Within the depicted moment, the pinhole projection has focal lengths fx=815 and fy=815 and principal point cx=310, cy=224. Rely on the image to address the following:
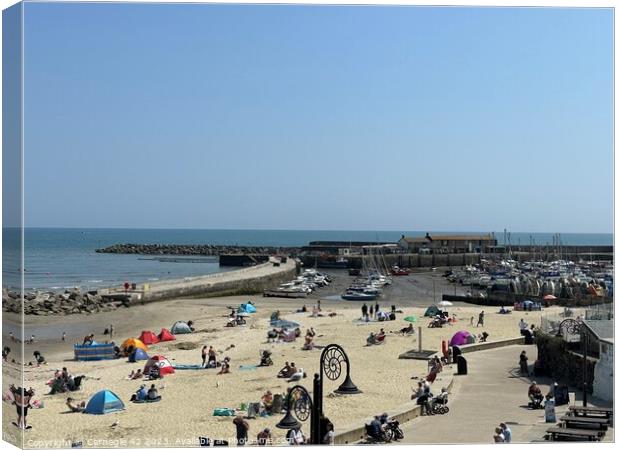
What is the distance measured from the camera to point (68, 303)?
4066 cm

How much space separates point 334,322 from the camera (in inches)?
Result: 1337

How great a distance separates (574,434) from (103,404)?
9458mm

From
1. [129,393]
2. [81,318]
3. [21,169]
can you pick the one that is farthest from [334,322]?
[21,169]

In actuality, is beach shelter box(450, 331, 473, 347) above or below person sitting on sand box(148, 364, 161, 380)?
above

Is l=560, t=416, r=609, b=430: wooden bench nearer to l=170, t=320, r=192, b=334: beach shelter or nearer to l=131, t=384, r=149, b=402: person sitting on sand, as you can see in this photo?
l=131, t=384, r=149, b=402: person sitting on sand

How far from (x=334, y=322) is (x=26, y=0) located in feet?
76.3

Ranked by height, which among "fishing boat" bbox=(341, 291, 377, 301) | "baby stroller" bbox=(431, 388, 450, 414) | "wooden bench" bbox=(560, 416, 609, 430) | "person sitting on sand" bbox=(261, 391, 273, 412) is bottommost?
"fishing boat" bbox=(341, 291, 377, 301)

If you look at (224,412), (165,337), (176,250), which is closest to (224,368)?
(224,412)

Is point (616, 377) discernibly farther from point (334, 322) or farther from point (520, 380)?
point (334, 322)

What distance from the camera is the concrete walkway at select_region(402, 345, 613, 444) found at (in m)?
13.4

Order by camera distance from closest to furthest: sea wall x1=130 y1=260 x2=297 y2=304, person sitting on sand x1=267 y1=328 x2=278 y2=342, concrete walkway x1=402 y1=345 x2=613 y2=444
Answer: concrete walkway x1=402 y1=345 x2=613 y2=444
person sitting on sand x1=267 y1=328 x2=278 y2=342
sea wall x1=130 y1=260 x2=297 y2=304

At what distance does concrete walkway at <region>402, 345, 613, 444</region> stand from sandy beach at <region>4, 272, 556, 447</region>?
94cm

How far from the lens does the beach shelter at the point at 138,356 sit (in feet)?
78.8

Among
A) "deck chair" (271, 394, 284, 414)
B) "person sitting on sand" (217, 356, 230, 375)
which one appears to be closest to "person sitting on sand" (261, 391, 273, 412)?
"deck chair" (271, 394, 284, 414)
